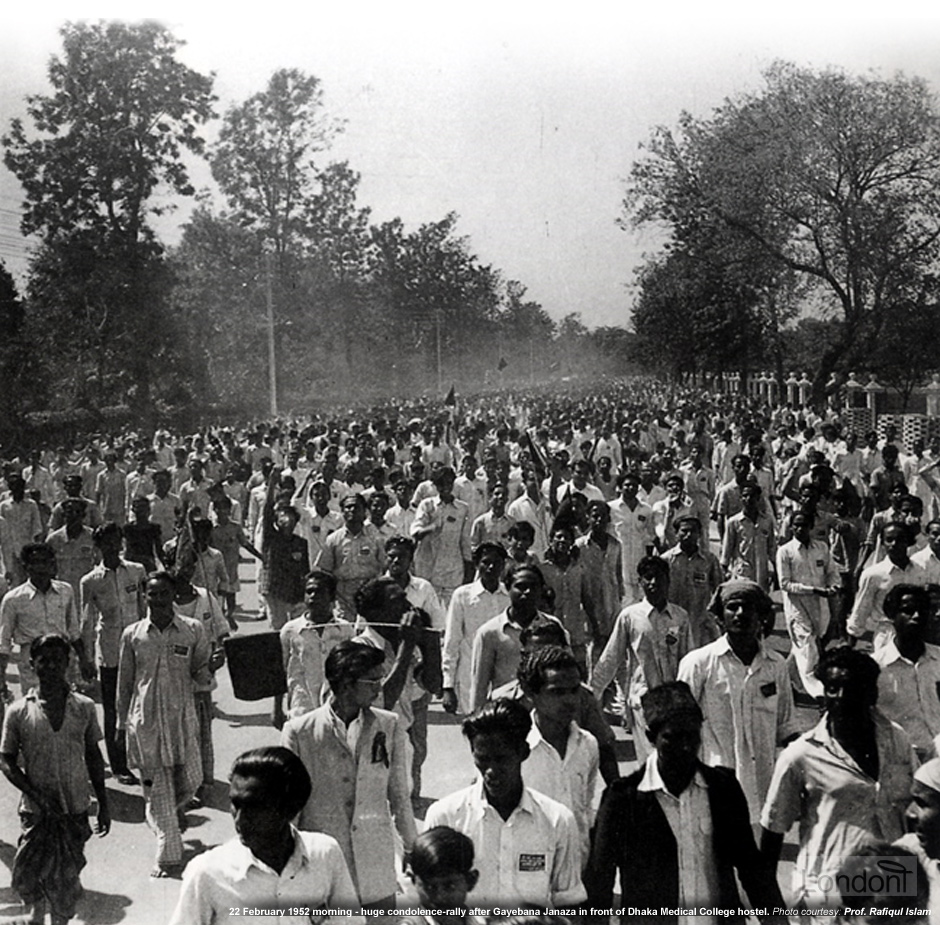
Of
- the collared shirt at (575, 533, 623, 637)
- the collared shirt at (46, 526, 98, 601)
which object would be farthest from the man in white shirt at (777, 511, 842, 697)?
the collared shirt at (46, 526, 98, 601)

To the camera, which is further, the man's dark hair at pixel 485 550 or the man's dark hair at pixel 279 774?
the man's dark hair at pixel 485 550

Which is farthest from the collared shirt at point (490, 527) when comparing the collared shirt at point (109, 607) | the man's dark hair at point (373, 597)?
the man's dark hair at point (373, 597)

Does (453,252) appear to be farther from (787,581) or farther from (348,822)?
(348,822)

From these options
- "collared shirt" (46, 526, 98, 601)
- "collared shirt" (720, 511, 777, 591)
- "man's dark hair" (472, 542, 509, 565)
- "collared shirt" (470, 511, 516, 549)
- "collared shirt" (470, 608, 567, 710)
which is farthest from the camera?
"collared shirt" (470, 511, 516, 549)

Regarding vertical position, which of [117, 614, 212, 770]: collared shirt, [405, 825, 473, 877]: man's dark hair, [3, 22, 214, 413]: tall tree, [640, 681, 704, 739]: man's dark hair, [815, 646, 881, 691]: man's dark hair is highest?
[3, 22, 214, 413]: tall tree

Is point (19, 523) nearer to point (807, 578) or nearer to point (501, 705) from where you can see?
point (807, 578)

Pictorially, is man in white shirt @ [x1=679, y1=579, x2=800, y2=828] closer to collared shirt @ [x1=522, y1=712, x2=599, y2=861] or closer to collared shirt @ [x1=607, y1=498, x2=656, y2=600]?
collared shirt @ [x1=522, y1=712, x2=599, y2=861]

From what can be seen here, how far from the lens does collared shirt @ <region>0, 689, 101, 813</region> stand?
4.80m

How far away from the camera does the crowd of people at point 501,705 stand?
3.30 m

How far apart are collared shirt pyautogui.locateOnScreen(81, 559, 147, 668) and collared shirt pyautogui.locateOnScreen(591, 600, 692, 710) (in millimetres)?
2917

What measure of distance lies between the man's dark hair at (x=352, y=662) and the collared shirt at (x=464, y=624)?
2.37 metres

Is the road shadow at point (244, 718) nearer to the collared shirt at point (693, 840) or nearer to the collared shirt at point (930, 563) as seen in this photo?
the collared shirt at point (930, 563)

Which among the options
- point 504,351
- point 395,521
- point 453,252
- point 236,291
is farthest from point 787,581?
point 504,351

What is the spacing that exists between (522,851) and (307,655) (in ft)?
8.88
